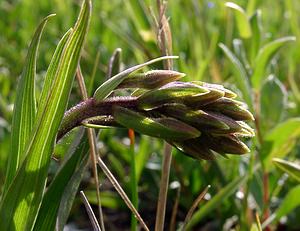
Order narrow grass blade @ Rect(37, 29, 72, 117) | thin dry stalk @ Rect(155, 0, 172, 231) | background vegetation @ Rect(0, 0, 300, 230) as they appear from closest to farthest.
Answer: narrow grass blade @ Rect(37, 29, 72, 117), thin dry stalk @ Rect(155, 0, 172, 231), background vegetation @ Rect(0, 0, 300, 230)

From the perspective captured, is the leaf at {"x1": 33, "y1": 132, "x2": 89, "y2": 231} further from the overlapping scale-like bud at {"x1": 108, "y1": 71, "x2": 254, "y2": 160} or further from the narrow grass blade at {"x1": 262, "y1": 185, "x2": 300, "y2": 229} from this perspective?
the narrow grass blade at {"x1": 262, "y1": 185, "x2": 300, "y2": 229}

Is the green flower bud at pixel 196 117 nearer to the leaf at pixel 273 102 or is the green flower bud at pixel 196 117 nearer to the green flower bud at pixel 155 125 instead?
the green flower bud at pixel 155 125

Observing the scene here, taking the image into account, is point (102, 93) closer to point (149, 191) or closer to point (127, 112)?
point (127, 112)

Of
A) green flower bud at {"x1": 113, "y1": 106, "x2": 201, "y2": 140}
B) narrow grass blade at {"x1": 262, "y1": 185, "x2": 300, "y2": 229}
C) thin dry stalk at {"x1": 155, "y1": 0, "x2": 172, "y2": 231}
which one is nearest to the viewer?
green flower bud at {"x1": 113, "y1": 106, "x2": 201, "y2": 140}

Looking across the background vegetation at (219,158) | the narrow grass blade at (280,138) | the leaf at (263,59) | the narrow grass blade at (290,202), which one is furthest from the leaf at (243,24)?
the narrow grass blade at (290,202)

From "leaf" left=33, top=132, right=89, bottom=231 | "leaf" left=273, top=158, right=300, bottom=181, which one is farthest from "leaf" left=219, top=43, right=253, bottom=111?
"leaf" left=33, top=132, right=89, bottom=231
